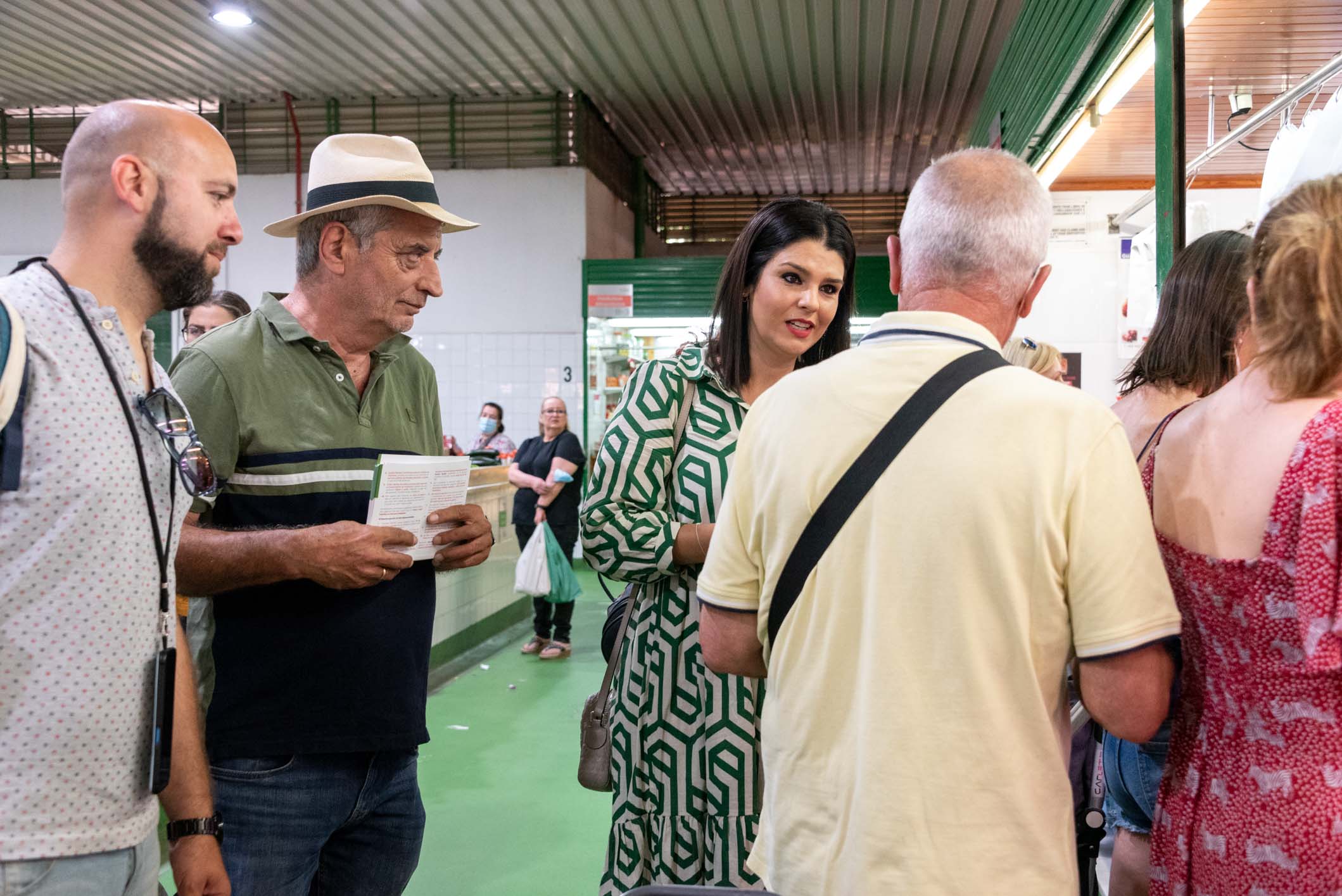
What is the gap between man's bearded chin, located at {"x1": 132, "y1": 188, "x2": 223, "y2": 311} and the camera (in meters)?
1.32

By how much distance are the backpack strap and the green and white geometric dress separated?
108 cm

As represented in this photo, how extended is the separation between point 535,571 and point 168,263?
557 cm

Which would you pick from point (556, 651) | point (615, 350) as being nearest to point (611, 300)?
point (615, 350)

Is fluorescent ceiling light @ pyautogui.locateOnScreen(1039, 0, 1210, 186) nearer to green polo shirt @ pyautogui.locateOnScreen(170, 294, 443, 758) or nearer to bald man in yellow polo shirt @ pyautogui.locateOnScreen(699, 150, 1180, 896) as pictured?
bald man in yellow polo shirt @ pyautogui.locateOnScreen(699, 150, 1180, 896)

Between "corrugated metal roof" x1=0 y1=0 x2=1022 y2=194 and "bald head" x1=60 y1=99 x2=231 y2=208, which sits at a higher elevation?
"corrugated metal roof" x1=0 y1=0 x2=1022 y2=194

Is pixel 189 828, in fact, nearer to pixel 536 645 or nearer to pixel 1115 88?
pixel 1115 88

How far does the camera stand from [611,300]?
1135 cm

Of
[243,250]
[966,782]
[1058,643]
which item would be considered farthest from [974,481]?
[243,250]

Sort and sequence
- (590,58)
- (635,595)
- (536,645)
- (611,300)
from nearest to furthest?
(635,595) < (536,645) < (590,58) < (611,300)

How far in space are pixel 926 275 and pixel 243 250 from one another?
11688 millimetres

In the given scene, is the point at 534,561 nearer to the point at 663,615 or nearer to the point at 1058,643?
the point at 663,615

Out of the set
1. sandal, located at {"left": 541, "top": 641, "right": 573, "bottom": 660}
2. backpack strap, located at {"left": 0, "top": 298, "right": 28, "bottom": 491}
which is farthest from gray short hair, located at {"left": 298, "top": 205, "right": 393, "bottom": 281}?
sandal, located at {"left": 541, "top": 641, "right": 573, "bottom": 660}

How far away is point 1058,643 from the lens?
1.25 meters

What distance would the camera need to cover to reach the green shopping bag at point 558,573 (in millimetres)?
6891
